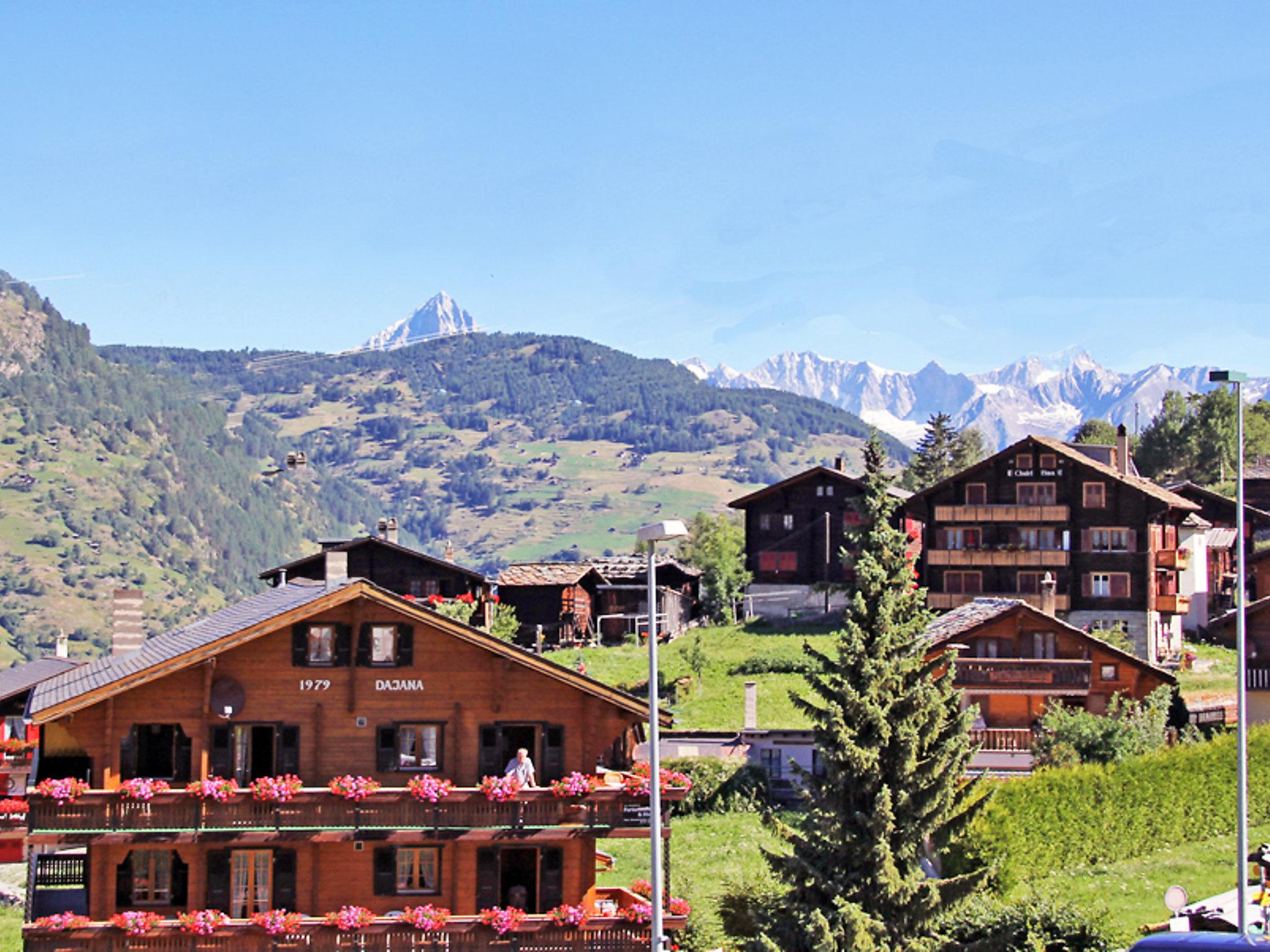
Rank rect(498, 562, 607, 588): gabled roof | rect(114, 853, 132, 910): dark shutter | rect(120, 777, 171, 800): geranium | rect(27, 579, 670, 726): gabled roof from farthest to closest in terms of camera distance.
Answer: rect(498, 562, 607, 588): gabled roof
rect(114, 853, 132, 910): dark shutter
rect(27, 579, 670, 726): gabled roof
rect(120, 777, 171, 800): geranium

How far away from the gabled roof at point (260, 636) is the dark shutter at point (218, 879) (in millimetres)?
4400

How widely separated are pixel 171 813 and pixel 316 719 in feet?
13.4

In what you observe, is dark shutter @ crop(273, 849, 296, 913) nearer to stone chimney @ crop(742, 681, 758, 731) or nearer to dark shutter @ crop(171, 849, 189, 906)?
dark shutter @ crop(171, 849, 189, 906)

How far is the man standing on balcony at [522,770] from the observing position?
37.7 m

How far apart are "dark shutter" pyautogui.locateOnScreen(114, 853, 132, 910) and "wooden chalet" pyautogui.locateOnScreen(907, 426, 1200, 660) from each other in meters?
54.8

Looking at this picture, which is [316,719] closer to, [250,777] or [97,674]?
[250,777]

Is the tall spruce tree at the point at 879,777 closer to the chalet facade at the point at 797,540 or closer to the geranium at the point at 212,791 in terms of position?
the geranium at the point at 212,791

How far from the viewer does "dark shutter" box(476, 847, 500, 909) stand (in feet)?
124

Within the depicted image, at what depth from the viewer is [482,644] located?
38.6 metres

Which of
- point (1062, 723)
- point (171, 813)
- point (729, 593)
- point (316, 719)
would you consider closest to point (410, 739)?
point (316, 719)

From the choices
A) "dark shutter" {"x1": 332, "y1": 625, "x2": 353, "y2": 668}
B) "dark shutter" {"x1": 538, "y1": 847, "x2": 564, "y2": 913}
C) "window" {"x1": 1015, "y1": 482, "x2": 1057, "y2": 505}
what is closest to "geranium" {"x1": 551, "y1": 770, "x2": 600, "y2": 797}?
"dark shutter" {"x1": 538, "y1": 847, "x2": 564, "y2": 913}

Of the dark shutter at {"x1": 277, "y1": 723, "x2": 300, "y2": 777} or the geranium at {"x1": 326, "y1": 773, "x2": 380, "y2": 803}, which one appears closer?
the geranium at {"x1": 326, "y1": 773, "x2": 380, "y2": 803}

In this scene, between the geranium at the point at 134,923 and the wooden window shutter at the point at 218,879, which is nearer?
the geranium at the point at 134,923

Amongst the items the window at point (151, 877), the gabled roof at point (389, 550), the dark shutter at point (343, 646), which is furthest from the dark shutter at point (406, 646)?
the gabled roof at point (389, 550)
